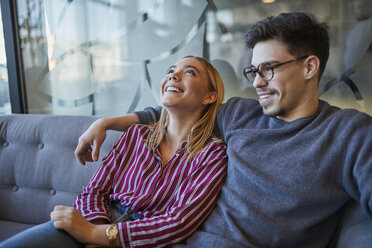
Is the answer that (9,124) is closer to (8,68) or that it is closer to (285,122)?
(8,68)

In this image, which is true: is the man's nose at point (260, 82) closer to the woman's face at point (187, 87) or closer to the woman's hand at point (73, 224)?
the woman's face at point (187, 87)

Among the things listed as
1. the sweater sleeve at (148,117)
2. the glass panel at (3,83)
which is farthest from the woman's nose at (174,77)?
the glass panel at (3,83)

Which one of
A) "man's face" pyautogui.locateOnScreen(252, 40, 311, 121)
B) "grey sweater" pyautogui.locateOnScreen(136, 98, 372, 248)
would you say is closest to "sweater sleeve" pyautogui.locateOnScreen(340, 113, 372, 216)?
"grey sweater" pyautogui.locateOnScreen(136, 98, 372, 248)

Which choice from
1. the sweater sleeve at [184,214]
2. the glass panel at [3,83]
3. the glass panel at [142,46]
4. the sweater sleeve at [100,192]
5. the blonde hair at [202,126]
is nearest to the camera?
the sweater sleeve at [184,214]

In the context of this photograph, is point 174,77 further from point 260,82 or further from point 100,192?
point 100,192

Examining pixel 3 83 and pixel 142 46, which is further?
pixel 3 83

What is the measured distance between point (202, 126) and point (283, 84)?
16.6 inches

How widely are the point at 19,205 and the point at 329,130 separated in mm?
1668

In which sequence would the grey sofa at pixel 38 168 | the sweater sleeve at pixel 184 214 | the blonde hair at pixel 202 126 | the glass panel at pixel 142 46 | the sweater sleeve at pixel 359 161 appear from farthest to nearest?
the grey sofa at pixel 38 168
the glass panel at pixel 142 46
the blonde hair at pixel 202 126
the sweater sleeve at pixel 184 214
the sweater sleeve at pixel 359 161

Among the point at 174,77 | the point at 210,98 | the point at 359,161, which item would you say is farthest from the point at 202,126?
the point at 359,161

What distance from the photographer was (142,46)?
1.78 m

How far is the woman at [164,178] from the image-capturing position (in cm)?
97

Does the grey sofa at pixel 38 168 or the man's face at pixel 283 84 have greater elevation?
the man's face at pixel 283 84

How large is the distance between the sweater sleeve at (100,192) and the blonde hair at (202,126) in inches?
6.1
